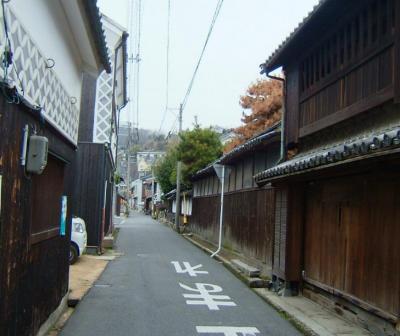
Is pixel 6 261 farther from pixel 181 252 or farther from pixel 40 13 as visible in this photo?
pixel 181 252

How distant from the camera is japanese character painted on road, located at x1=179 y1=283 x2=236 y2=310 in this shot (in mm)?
10914

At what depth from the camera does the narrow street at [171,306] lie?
28.2ft

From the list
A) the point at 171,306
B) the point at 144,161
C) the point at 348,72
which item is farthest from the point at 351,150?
the point at 144,161

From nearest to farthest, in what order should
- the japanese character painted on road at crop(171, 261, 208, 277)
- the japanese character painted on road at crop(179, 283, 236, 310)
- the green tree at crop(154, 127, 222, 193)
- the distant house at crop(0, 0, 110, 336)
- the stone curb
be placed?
the distant house at crop(0, 0, 110, 336) < the stone curb < the japanese character painted on road at crop(179, 283, 236, 310) < the japanese character painted on road at crop(171, 261, 208, 277) < the green tree at crop(154, 127, 222, 193)

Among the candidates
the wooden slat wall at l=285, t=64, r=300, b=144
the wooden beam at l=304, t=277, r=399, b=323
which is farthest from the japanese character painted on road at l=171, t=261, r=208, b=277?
the wooden slat wall at l=285, t=64, r=300, b=144

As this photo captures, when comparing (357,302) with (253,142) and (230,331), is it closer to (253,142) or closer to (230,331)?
(230,331)

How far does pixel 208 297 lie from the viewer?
11695 mm

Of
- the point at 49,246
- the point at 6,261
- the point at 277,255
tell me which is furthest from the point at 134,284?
the point at 6,261

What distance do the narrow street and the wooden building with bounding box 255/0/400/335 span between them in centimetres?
140

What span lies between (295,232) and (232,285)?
2867 mm

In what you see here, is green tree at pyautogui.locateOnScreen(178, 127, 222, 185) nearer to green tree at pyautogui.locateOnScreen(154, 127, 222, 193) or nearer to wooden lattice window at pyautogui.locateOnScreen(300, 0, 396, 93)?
green tree at pyautogui.locateOnScreen(154, 127, 222, 193)

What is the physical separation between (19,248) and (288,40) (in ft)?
25.7

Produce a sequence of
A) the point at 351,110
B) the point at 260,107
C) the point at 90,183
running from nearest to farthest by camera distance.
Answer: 1. the point at 351,110
2. the point at 90,183
3. the point at 260,107

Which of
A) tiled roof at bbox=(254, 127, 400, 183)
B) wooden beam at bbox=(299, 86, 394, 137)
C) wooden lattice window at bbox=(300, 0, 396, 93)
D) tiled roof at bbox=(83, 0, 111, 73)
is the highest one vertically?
wooden lattice window at bbox=(300, 0, 396, 93)
